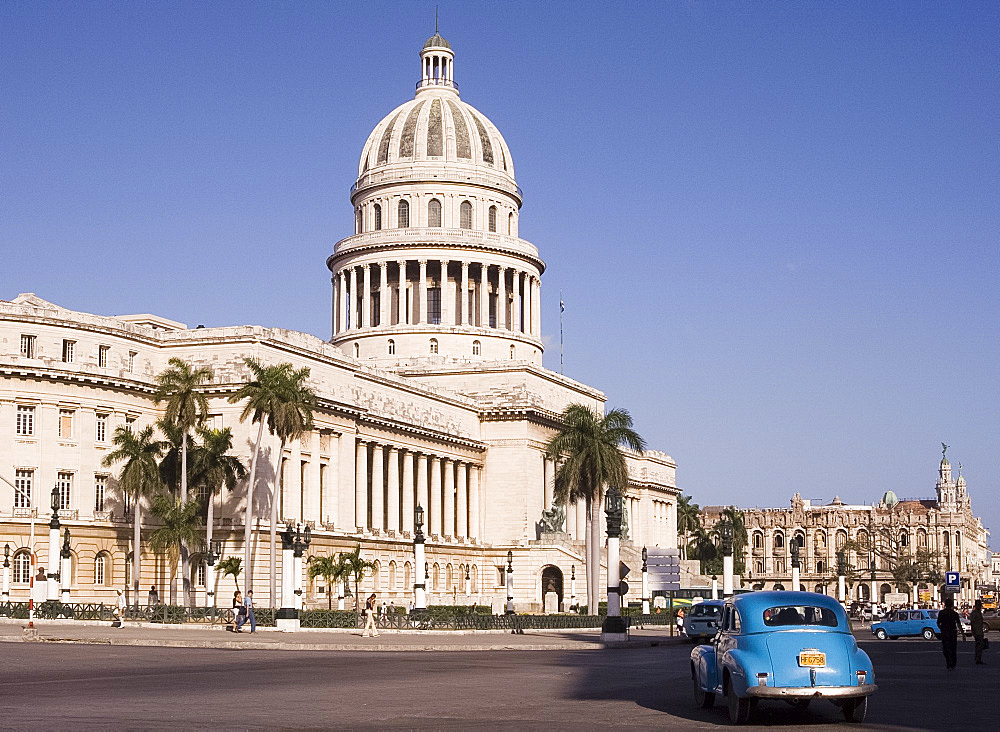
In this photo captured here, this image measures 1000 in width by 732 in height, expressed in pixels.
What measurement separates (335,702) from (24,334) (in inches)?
2323

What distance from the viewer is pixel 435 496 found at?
11019cm

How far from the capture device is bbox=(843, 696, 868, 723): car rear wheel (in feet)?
75.7

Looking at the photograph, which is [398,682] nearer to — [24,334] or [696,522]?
[24,334]

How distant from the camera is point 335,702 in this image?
85.7 ft

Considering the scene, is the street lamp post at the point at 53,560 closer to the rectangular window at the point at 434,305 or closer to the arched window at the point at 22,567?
the arched window at the point at 22,567

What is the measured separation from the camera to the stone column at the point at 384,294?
420 ft

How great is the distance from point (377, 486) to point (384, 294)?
1201 inches

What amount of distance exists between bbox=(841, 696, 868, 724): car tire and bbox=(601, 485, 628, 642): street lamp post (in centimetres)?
3406

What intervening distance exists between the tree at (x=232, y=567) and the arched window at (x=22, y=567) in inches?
385

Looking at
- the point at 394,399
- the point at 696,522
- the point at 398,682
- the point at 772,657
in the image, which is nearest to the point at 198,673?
the point at 398,682

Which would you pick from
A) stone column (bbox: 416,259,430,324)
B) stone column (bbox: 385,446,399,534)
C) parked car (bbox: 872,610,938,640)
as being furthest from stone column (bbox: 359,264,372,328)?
parked car (bbox: 872,610,938,640)

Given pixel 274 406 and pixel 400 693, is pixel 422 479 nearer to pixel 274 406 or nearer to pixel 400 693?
pixel 274 406

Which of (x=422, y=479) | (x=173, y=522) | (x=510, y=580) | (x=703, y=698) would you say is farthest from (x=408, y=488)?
(x=703, y=698)

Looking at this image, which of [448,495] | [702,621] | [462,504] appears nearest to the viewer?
[702,621]
